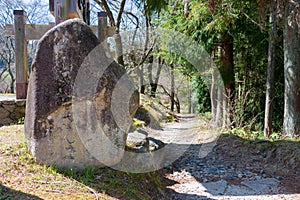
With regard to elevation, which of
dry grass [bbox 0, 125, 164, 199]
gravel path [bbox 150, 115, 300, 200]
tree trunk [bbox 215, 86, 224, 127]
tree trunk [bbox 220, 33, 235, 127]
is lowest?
gravel path [bbox 150, 115, 300, 200]

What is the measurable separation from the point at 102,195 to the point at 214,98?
5.52m

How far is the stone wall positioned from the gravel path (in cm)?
271

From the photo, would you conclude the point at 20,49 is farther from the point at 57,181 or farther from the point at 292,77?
the point at 292,77

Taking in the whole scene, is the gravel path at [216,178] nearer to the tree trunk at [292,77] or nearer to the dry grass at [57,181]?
the dry grass at [57,181]

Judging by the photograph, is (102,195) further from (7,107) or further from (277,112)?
(277,112)

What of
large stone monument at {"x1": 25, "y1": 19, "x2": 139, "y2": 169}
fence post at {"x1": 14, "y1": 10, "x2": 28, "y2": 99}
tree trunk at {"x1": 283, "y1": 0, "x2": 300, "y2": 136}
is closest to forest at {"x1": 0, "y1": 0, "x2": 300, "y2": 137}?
tree trunk at {"x1": 283, "y1": 0, "x2": 300, "y2": 136}

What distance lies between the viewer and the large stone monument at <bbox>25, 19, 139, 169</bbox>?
2.51m

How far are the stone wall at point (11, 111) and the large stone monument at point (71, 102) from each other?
7.46 feet

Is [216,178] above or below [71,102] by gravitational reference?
below

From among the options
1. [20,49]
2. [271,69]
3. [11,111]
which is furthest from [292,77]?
[11,111]

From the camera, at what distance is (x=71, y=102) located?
2.52 m

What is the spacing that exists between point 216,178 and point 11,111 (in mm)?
3519

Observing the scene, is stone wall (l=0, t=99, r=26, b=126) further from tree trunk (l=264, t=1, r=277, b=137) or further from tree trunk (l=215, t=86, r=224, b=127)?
tree trunk (l=264, t=1, r=277, b=137)

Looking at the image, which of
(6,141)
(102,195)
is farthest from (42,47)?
(102,195)
